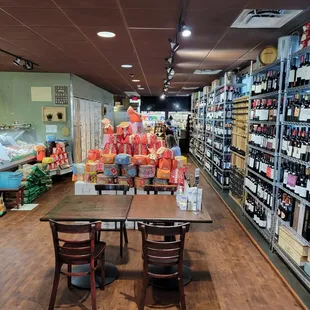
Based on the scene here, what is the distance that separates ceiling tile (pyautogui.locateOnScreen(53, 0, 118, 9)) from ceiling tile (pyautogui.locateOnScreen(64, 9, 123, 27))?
0.11 metres

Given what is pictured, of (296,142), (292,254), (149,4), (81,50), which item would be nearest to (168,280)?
(292,254)

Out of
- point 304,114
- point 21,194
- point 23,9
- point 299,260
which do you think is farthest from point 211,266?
point 21,194

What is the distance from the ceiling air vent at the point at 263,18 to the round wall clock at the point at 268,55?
584 mm

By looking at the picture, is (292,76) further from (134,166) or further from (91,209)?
(91,209)

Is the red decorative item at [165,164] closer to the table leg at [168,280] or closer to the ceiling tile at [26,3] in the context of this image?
the table leg at [168,280]

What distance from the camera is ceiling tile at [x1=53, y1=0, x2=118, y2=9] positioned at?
2.74 m

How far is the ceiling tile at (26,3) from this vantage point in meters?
2.78

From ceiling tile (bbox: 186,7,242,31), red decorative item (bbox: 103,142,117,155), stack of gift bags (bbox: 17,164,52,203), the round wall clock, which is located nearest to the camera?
ceiling tile (bbox: 186,7,242,31)

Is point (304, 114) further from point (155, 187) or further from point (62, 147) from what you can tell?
point (62, 147)

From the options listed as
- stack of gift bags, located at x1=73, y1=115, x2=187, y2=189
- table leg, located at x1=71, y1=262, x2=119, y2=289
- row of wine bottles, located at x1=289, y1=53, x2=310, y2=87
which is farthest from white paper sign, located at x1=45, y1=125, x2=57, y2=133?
row of wine bottles, located at x1=289, y1=53, x2=310, y2=87

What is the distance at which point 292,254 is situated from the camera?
3332 millimetres

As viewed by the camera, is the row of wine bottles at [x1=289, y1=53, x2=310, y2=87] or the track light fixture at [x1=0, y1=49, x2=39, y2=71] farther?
the track light fixture at [x1=0, y1=49, x2=39, y2=71]

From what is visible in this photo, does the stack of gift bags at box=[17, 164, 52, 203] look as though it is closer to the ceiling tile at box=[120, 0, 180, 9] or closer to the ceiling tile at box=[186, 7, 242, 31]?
the ceiling tile at box=[120, 0, 180, 9]

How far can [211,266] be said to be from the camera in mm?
3514
